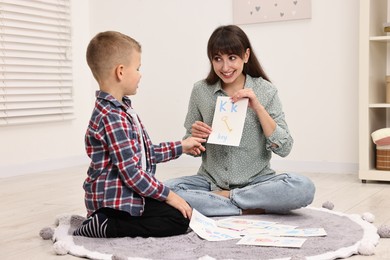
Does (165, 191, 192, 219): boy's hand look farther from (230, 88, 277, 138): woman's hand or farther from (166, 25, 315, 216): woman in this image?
(230, 88, 277, 138): woman's hand

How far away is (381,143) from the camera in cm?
291

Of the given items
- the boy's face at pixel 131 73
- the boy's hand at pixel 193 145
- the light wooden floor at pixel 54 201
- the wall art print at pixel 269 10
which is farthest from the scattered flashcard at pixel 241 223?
the wall art print at pixel 269 10

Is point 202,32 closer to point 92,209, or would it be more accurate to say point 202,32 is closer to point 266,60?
point 266,60

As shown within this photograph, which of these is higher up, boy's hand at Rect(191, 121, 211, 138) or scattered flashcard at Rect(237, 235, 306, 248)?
boy's hand at Rect(191, 121, 211, 138)

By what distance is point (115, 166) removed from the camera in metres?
1.72

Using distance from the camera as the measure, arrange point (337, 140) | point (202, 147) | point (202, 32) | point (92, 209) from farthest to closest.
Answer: point (202, 32), point (337, 140), point (202, 147), point (92, 209)

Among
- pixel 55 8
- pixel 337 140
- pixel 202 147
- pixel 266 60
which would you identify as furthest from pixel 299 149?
pixel 55 8

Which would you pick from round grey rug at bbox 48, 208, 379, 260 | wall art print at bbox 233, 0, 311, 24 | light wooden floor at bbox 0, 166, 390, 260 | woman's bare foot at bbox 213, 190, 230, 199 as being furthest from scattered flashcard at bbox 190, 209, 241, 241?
wall art print at bbox 233, 0, 311, 24

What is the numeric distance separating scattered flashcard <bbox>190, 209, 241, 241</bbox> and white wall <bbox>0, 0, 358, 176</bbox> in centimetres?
169

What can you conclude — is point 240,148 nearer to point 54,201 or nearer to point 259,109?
point 259,109

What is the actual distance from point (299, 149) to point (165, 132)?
92cm

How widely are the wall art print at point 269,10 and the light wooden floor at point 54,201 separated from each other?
3.08 ft

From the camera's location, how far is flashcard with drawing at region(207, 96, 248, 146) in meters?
1.99

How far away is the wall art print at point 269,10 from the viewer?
335cm
